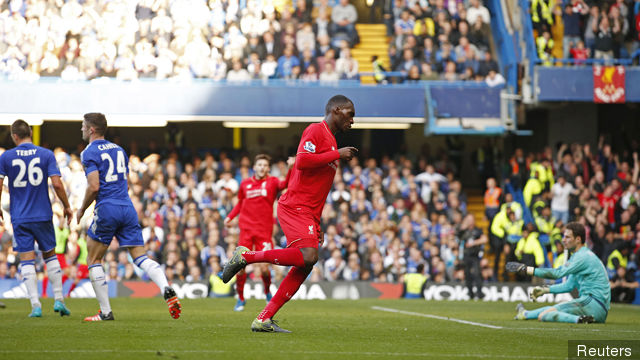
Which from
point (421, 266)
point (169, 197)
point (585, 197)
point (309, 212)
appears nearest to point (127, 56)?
point (169, 197)

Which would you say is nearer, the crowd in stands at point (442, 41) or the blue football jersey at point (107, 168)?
the blue football jersey at point (107, 168)

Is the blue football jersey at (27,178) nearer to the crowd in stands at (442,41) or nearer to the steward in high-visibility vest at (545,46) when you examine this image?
the crowd in stands at (442,41)

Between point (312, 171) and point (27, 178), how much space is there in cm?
420

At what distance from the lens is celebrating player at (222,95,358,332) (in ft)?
30.1

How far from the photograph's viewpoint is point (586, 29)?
87.4 ft

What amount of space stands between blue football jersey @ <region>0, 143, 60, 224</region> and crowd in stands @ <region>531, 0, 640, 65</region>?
17112 millimetres

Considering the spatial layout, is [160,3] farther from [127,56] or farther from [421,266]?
[421,266]

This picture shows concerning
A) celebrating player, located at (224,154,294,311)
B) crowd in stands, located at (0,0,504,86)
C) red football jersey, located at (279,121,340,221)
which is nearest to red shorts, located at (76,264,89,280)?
crowd in stands, located at (0,0,504,86)

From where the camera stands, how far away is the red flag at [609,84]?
81.4ft

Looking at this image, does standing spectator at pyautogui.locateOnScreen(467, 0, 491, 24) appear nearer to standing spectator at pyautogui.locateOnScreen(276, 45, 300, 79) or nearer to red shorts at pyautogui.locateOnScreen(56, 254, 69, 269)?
standing spectator at pyautogui.locateOnScreen(276, 45, 300, 79)

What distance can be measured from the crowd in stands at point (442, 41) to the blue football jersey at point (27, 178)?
48.8 ft

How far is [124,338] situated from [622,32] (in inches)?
821

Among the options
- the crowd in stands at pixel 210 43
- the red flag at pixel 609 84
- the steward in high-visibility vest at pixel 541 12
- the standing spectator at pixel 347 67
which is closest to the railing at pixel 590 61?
the red flag at pixel 609 84

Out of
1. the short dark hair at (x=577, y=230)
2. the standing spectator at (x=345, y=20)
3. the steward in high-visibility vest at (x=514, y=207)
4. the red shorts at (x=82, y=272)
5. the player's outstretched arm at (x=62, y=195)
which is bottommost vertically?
the red shorts at (x=82, y=272)
